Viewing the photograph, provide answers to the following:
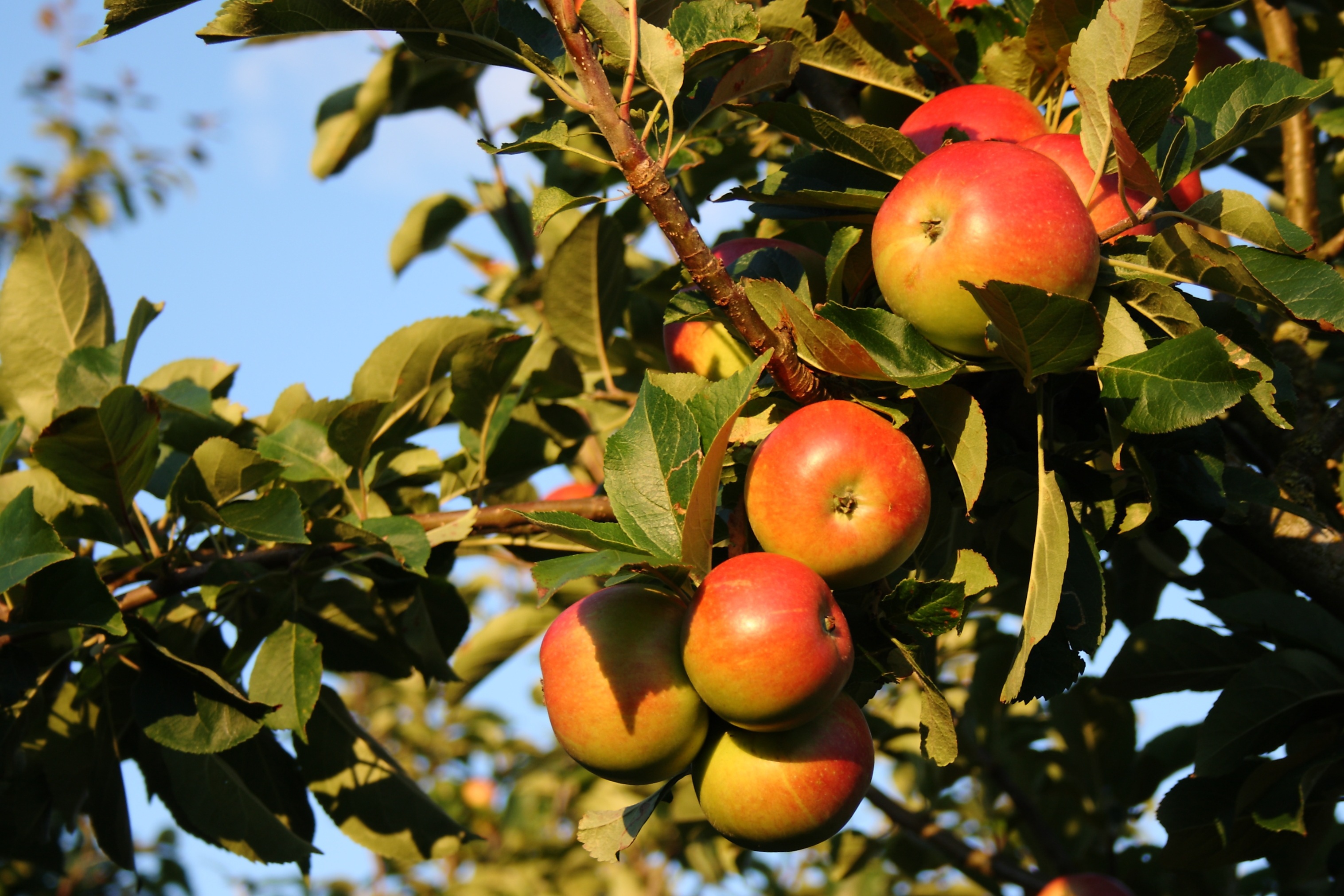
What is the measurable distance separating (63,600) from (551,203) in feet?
2.79

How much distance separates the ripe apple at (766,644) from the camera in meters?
0.93

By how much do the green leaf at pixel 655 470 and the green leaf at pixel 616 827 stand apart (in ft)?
0.87

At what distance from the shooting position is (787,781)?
39.3 inches

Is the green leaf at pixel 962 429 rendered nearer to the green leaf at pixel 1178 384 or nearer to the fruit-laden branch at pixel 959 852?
the green leaf at pixel 1178 384

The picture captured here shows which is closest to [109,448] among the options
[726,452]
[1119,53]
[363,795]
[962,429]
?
[363,795]

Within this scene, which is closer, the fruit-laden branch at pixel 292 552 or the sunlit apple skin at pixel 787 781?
the sunlit apple skin at pixel 787 781

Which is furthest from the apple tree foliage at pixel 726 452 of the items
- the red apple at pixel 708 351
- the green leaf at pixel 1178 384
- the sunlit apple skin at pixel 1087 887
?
the sunlit apple skin at pixel 1087 887

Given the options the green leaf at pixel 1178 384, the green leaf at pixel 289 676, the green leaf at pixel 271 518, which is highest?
the green leaf at pixel 1178 384

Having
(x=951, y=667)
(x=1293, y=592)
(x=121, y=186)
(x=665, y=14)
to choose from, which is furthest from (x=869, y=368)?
(x=121, y=186)

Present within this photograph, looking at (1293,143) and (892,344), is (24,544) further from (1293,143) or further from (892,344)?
(1293,143)

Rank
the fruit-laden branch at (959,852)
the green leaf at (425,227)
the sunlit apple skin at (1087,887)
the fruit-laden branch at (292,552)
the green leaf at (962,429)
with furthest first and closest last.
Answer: the green leaf at (425,227)
the fruit-laden branch at (959,852)
the sunlit apple skin at (1087,887)
the fruit-laden branch at (292,552)
the green leaf at (962,429)

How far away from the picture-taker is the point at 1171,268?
42.0 inches

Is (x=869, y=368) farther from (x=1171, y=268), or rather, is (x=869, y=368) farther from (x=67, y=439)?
(x=67, y=439)

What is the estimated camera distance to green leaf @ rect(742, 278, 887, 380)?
1044 millimetres
